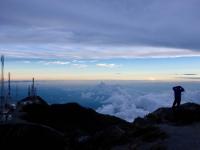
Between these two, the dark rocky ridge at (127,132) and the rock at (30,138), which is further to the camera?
the dark rocky ridge at (127,132)

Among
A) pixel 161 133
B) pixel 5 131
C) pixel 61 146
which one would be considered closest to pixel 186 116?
pixel 161 133

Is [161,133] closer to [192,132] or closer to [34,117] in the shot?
[192,132]

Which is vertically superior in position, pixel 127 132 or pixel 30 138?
pixel 30 138

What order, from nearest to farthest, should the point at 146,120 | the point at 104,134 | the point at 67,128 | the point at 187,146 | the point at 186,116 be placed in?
the point at 187,146
the point at 104,134
the point at 186,116
the point at 146,120
the point at 67,128

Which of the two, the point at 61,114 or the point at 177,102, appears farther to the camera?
the point at 61,114

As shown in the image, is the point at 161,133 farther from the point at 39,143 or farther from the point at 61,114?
the point at 61,114

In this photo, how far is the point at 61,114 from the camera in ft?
154

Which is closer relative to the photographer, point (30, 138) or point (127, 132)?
point (30, 138)

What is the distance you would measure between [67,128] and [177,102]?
12023 millimetres

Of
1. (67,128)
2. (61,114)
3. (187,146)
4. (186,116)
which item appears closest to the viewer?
(187,146)

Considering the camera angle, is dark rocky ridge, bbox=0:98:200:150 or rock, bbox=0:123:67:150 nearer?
rock, bbox=0:123:67:150

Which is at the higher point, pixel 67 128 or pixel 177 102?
pixel 177 102

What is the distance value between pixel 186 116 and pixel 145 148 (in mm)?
10229

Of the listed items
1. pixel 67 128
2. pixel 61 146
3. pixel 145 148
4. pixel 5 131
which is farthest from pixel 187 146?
pixel 67 128
